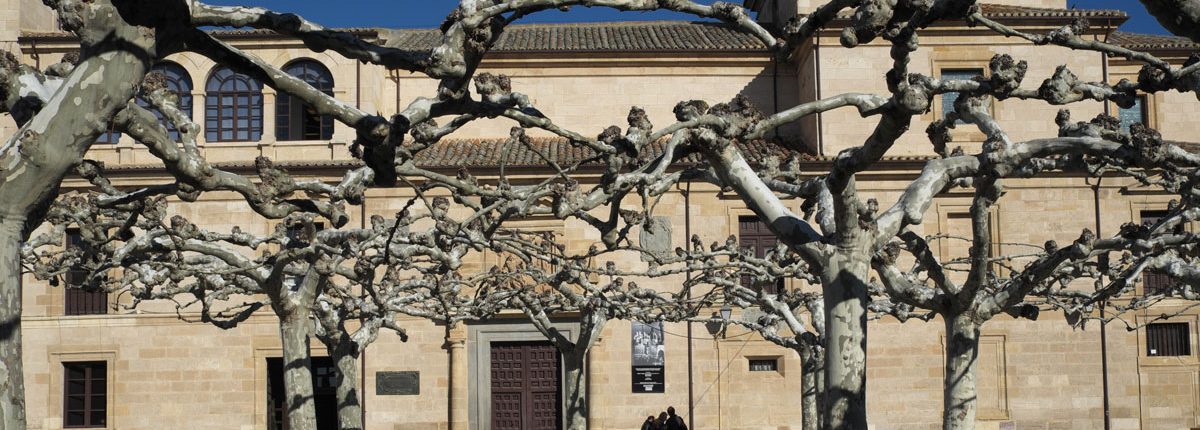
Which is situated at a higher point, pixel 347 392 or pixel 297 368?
pixel 297 368

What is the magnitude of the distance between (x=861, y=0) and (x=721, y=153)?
2.38 metres

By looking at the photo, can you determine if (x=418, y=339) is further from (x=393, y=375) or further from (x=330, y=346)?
(x=330, y=346)

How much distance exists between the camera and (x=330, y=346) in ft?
58.3

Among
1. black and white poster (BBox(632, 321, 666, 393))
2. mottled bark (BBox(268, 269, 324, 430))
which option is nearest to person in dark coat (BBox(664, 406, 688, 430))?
black and white poster (BBox(632, 321, 666, 393))

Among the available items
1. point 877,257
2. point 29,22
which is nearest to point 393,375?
point 29,22

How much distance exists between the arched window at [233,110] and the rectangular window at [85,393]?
581 centimetres

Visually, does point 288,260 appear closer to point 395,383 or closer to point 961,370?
point 961,370

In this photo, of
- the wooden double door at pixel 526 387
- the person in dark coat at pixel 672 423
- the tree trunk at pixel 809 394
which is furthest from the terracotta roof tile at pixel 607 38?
the tree trunk at pixel 809 394

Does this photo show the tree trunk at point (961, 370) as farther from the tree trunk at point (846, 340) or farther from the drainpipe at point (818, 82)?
the drainpipe at point (818, 82)

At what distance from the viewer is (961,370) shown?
1188cm

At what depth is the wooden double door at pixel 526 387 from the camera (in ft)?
102

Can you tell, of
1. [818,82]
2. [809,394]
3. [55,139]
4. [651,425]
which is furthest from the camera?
[818,82]

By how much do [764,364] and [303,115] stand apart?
1203 cm

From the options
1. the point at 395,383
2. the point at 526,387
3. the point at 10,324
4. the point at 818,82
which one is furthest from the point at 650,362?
the point at 10,324
